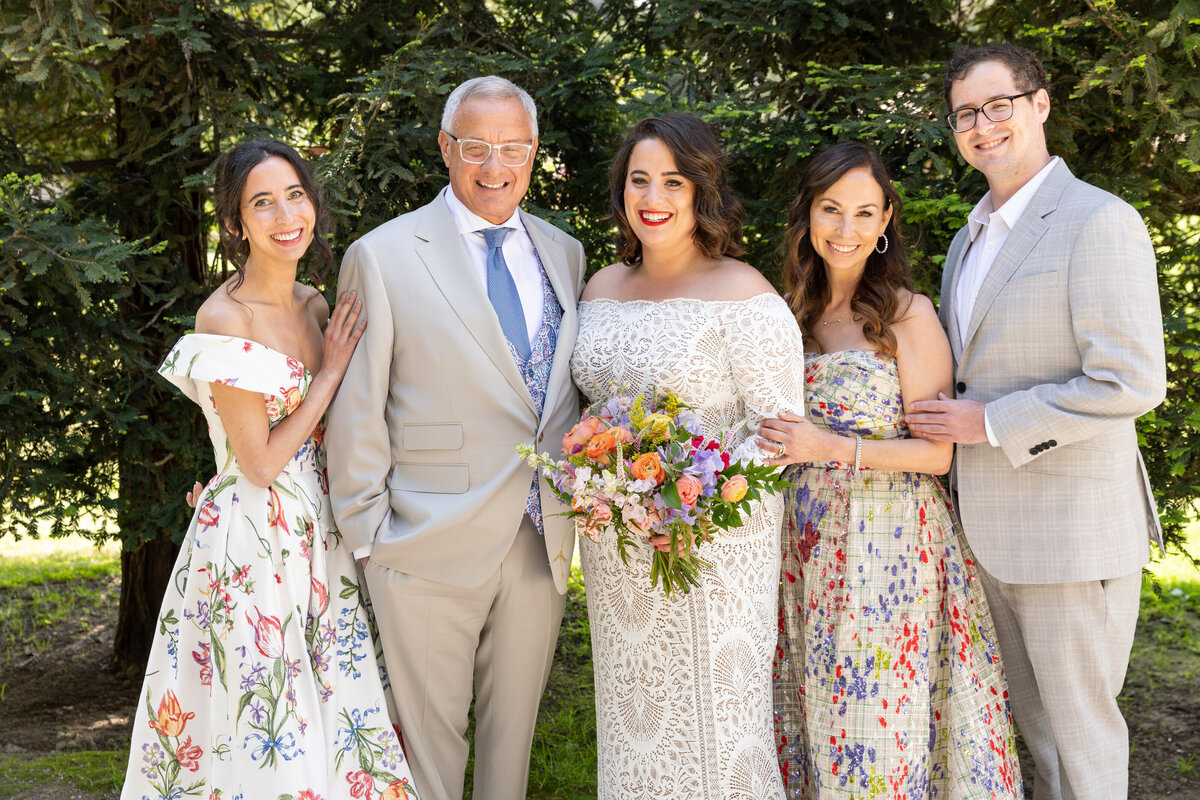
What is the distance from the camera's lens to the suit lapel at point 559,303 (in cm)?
332

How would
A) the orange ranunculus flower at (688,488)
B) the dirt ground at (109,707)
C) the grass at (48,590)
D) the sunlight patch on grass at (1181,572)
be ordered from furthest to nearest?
the sunlight patch on grass at (1181,572) → the grass at (48,590) → the dirt ground at (109,707) → the orange ranunculus flower at (688,488)

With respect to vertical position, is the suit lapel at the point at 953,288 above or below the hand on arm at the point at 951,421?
above

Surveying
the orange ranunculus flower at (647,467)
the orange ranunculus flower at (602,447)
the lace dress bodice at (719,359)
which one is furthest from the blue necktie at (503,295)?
the orange ranunculus flower at (647,467)

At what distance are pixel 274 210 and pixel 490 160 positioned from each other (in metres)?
0.72

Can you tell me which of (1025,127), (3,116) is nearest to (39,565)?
(3,116)

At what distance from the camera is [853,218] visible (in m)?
3.33

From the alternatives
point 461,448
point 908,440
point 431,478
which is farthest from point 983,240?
point 431,478

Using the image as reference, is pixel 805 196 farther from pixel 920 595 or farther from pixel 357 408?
pixel 357 408

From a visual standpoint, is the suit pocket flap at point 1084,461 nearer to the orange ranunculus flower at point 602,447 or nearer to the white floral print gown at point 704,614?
the white floral print gown at point 704,614

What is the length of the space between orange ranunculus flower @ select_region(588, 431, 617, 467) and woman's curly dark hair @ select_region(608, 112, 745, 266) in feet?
2.99

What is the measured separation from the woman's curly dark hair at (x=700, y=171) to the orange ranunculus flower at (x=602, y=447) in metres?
0.91

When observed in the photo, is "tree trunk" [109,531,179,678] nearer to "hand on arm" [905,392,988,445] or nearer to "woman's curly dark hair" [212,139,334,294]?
"woman's curly dark hair" [212,139,334,294]

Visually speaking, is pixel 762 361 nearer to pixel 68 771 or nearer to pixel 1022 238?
pixel 1022 238

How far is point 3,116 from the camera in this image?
504cm
